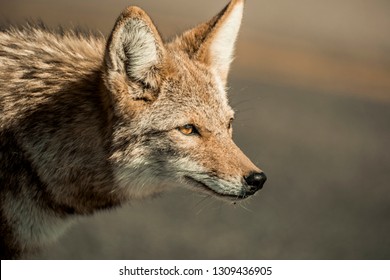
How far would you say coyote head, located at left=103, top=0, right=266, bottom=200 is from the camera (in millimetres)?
5734

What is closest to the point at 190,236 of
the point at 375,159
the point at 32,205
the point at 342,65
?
the point at 32,205

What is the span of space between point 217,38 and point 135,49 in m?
1.00

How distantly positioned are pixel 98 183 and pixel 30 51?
1.14 meters

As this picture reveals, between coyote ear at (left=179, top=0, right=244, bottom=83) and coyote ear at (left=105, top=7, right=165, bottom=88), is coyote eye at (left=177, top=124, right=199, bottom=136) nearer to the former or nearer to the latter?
coyote ear at (left=105, top=7, right=165, bottom=88)

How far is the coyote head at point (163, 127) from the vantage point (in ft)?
18.8

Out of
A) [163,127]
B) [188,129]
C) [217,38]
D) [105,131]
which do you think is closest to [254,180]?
[188,129]

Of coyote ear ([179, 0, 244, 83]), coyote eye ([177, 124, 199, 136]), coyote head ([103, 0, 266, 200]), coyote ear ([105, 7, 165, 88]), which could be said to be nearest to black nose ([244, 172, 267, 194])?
coyote head ([103, 0, 266, 200])

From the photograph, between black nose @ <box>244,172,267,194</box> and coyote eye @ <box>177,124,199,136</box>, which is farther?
coyote eye @ <box>177,124,199,136</box>

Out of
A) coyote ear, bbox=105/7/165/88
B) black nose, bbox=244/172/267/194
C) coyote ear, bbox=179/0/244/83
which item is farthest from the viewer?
coyote ear, bbox=179/0/244/83

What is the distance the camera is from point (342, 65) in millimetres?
17797

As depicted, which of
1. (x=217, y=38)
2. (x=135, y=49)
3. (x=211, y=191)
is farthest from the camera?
(x=217, y=38)

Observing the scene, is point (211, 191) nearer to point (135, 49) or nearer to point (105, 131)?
point (105, 131)

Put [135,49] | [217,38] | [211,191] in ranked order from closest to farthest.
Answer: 1. [135,49]
2. [211,191]
3. [217,38]

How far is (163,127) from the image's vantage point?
19.1 ft
